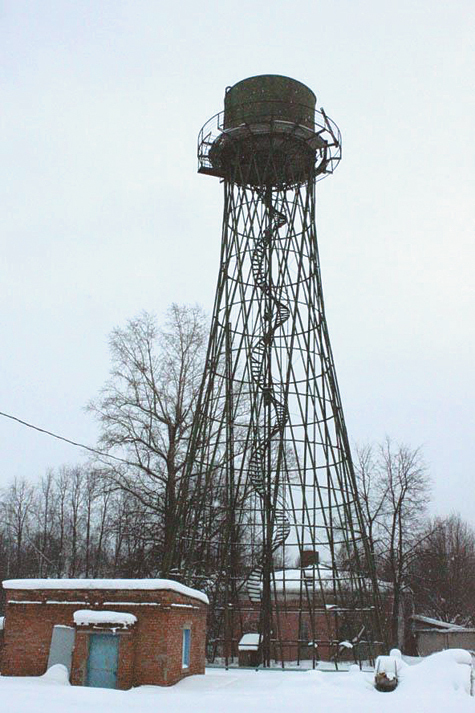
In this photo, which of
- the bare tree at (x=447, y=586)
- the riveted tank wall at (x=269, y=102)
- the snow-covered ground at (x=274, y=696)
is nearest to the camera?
the snow-covered ground at (x=274, y=696)

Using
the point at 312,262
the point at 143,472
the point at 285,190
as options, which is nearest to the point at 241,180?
the point at 285,190

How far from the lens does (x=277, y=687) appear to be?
16.8 metres

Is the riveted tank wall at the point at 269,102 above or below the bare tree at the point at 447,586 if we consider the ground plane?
above

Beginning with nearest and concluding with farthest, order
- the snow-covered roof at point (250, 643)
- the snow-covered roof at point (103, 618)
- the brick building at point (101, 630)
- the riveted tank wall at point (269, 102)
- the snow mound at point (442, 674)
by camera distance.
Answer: the snow mound at point (442, 674) → the brick building at point (101, 630) → the snow-covered roof at point (103, 618) → the snow-covered roof at point (250, 643) → the riveted tank wall at point (269, 102)

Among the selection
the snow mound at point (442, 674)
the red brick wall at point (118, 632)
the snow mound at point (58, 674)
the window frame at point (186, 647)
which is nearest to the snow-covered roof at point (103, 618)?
the red brick wall at point (118, 632)

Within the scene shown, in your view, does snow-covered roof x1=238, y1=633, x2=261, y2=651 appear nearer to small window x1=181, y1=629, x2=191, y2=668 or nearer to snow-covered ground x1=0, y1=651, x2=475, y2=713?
small window x1=181, y1=629, x2=191, y2=668

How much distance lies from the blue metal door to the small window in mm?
1882

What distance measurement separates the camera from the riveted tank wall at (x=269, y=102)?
25438 millimetres

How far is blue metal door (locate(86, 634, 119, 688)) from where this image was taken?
16672 millimetres

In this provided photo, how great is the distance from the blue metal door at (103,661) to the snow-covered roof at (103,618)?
0.93 ft

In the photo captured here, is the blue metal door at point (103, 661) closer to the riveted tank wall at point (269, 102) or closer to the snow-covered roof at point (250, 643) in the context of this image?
the snow-covered roof at point (250, 643)

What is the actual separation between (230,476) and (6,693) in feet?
37.8

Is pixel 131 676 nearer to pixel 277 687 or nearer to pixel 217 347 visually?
pixel 277 687

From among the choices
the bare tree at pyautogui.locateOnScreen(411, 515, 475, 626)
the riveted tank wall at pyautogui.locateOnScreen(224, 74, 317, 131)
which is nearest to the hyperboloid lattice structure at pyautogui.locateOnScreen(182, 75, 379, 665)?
the riveted tank wall at pyautogui.locateOnScreen(224, 74, 317, 131)
